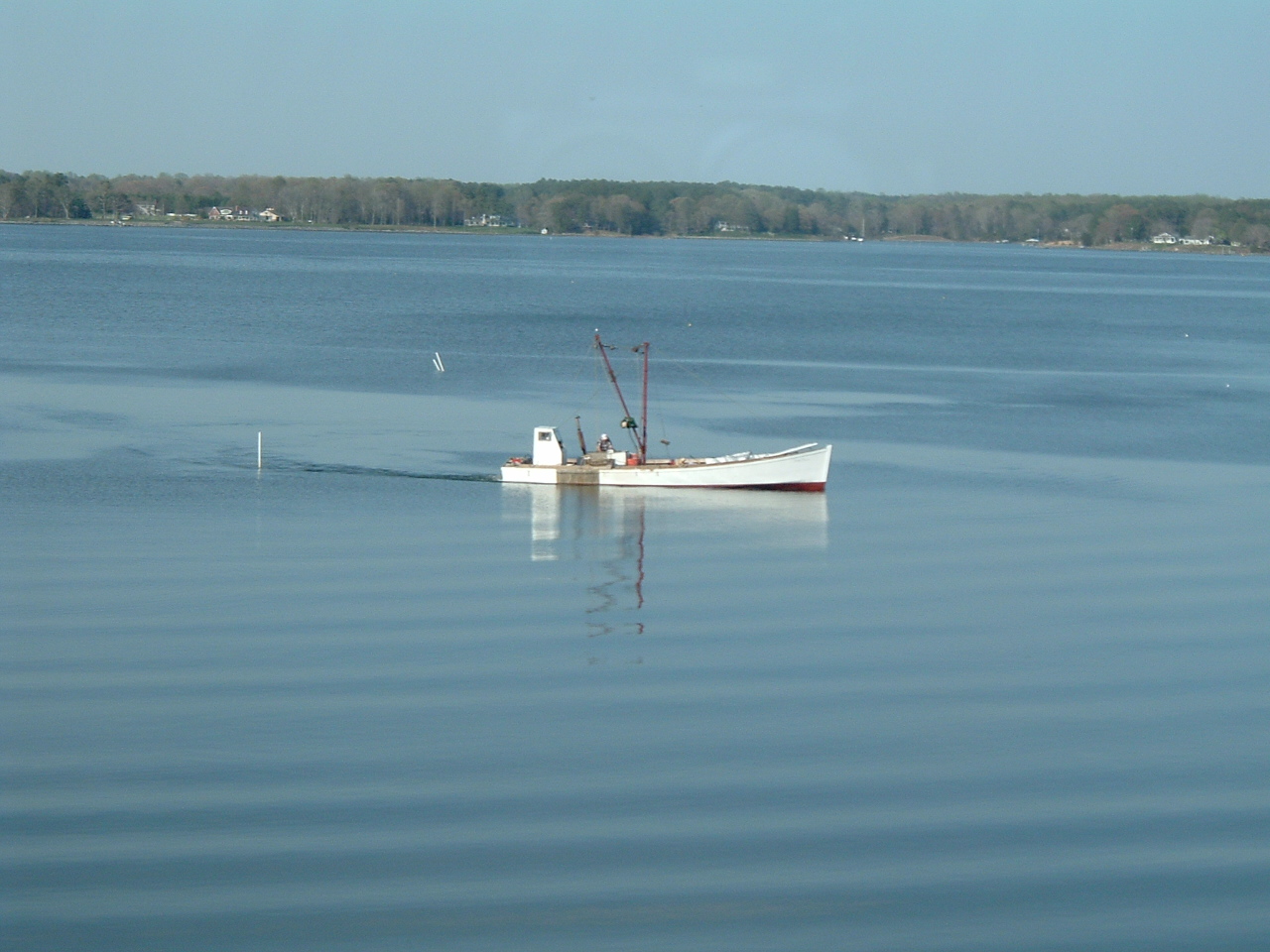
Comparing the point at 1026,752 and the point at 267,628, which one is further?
the point at 267,628

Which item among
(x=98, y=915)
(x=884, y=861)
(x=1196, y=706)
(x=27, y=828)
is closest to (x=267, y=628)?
(x=27, y=828)

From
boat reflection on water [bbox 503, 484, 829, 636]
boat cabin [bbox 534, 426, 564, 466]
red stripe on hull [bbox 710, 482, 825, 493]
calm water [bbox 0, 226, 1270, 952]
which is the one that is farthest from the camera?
→ boat cabin [bbox 534, 426, 564, 466]

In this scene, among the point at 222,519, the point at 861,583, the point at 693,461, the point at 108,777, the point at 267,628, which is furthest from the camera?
the point at 693,461

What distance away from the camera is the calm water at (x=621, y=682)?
15719mm

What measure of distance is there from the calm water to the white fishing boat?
1.78ft

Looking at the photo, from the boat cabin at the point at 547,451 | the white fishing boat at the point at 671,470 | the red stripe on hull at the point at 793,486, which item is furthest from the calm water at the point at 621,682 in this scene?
the boat cabin at the point at 547,451

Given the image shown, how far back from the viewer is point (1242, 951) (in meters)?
15.0

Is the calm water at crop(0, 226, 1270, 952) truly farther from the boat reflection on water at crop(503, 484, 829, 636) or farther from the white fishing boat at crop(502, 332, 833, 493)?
the white fishing boat at crop(502, 332, 833, 493)

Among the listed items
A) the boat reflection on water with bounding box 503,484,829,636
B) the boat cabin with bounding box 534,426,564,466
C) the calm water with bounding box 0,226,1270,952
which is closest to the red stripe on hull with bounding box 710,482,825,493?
the boat reflection on water with bounding box 503,484,829,636

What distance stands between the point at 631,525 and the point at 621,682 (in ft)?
39.3

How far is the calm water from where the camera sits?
15.7 metres

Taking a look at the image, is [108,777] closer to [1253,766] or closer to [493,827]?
[493,827]

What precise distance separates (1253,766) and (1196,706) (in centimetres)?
235

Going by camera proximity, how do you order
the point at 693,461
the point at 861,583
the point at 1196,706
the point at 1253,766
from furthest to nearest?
the point at 693,461 < the point at 861,583 < the point at 1196,706 < the point at 1253,766
